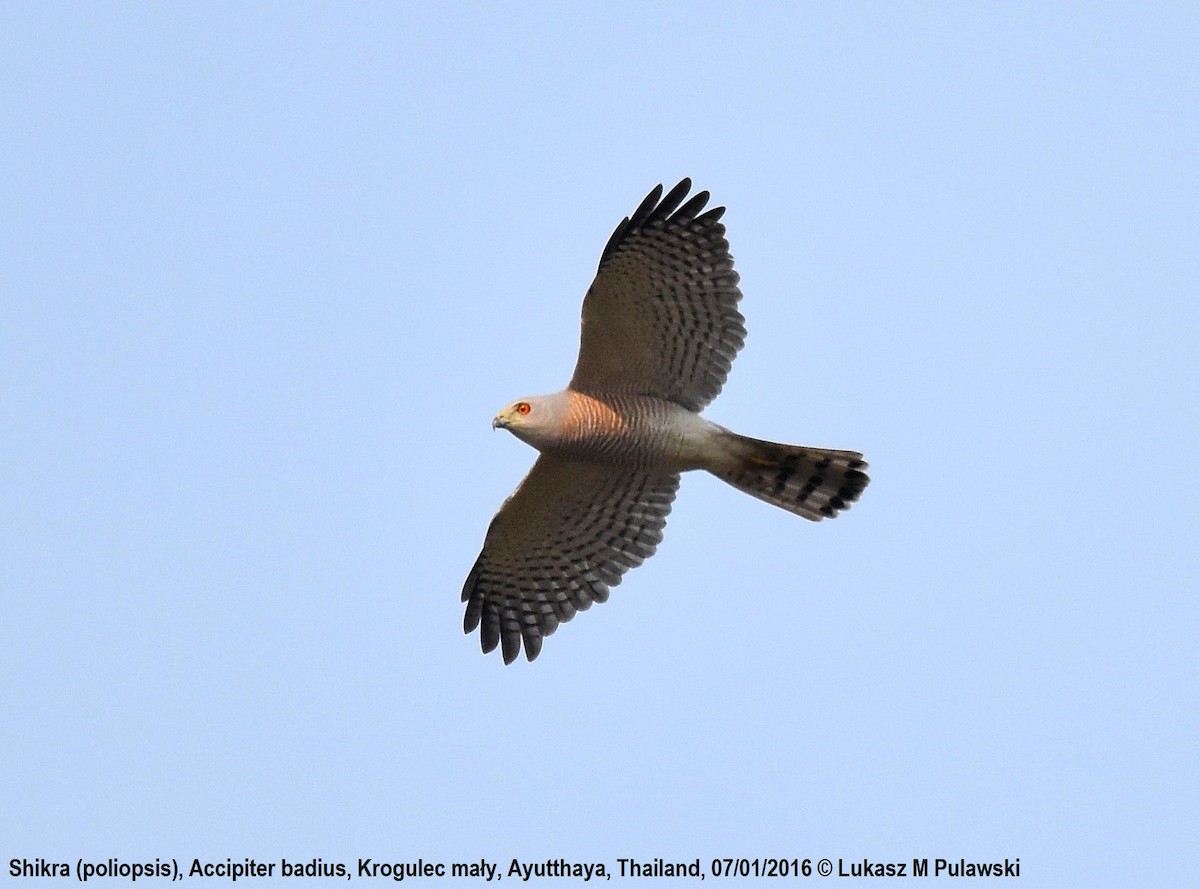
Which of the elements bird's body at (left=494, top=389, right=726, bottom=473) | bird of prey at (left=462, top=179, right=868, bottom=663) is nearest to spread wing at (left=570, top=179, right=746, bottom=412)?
bird of prey at (left=462, top=179, right=868, bottom=663)

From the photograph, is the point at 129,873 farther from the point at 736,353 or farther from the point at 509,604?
the point at 736,353

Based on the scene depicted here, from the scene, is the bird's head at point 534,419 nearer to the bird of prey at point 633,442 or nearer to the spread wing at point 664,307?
the bird of prey at point 633,442

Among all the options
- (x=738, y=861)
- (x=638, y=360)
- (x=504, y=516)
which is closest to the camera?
(x=738, y=861)

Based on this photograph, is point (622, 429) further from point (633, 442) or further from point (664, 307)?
point (664, 307)

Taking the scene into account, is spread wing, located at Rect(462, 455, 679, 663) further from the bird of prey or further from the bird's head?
the bird's head

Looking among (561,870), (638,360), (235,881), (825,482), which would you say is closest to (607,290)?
(638,360)

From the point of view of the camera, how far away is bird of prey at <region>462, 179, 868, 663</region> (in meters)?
11.4

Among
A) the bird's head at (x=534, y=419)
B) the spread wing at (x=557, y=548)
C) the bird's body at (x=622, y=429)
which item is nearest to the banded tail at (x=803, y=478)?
the bird's body at (x=622, y=429)

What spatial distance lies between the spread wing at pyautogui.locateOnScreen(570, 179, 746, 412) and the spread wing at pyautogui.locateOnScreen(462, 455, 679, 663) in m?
0.95

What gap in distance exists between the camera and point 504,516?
498 inches

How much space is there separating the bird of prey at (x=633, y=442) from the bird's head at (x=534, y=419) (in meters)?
0.01

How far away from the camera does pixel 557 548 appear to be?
12898 mm

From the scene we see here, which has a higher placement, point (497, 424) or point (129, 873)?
point (497, 424)

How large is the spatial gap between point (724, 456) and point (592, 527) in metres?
1.38
